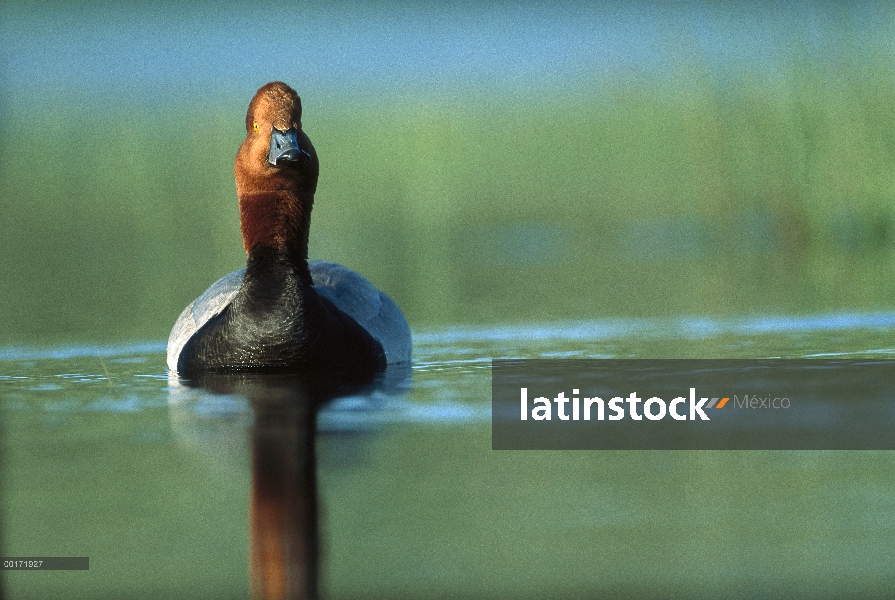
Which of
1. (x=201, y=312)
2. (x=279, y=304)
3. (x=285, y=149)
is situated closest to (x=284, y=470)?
(x=279, y=304)

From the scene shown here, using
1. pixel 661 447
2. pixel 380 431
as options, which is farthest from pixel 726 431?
pixel 380 431

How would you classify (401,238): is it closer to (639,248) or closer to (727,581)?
(639,248)

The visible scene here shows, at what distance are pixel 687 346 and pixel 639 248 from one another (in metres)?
6.89

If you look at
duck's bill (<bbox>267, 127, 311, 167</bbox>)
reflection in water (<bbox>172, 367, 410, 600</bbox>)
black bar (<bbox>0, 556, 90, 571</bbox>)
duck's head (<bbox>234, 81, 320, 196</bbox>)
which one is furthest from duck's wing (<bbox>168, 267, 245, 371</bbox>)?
black bar (<bbox>0, 556, 90, 571</bbox>)

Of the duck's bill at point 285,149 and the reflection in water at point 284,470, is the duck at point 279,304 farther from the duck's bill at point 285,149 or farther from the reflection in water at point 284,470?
the reflection in water at point 284,470

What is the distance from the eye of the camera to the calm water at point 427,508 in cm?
420

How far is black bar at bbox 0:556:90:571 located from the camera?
175 inches

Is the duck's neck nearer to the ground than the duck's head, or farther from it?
nearer to the ground

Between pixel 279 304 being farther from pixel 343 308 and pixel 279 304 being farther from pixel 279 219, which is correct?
pixel 343 308

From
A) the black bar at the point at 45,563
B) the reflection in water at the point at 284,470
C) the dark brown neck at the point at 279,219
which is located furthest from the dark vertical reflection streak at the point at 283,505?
the dark brown neck at the point at 279,219

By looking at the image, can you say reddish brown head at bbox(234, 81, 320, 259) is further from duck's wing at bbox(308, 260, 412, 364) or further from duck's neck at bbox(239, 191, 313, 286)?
duck's wing at bbox(308, 260, 412, 364)

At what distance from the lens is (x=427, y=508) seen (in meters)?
4.88

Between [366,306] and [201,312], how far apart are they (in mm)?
1117

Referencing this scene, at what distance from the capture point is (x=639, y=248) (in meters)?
15.4
